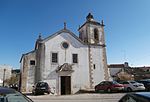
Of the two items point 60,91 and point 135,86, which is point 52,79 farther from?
point 135,86

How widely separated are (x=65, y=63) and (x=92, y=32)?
7393mm

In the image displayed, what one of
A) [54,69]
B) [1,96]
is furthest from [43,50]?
[1,96]

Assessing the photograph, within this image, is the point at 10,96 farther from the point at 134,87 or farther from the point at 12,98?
the point at 134,87

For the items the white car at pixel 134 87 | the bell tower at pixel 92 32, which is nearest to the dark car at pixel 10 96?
the white car at pixel 134 87

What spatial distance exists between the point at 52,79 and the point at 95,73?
21.7 feet

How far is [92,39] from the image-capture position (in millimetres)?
30156

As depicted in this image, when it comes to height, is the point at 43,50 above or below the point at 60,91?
above

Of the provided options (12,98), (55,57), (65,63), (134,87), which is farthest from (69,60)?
(12,98)

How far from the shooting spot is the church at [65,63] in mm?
25875

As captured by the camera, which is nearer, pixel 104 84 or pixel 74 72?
pixel 104 84

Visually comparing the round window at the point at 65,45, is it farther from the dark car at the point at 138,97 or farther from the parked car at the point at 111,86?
the dark car at the point at 138,97

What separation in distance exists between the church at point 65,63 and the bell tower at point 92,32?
0.16 metres

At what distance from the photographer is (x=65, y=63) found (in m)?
26.8

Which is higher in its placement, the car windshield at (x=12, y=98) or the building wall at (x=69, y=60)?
the building wall at (x=69, y=60)
